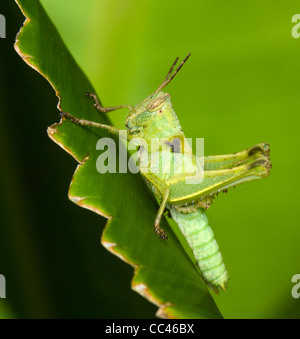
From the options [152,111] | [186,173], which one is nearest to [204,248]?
[186,173]

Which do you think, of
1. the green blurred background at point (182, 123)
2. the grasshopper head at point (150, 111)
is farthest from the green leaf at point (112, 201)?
the grasshopper head at point (150, 111)

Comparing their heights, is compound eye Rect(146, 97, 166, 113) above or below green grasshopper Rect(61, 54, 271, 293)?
above

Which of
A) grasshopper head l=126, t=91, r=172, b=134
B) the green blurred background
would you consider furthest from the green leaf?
grasshopper head l=126, t=91, r=172, b=134

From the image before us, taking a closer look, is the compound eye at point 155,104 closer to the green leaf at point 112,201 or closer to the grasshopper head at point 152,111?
the grasshopper head at point 152,111

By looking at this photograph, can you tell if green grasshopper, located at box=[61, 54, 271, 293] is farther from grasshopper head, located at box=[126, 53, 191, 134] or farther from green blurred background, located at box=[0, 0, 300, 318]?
green blurred background, located at box=[0, 0, 300, 318]

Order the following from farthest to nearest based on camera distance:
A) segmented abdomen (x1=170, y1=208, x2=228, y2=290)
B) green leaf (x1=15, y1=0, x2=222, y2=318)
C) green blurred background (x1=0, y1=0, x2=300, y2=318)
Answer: segmented abdomen (x1=170, y1=208, x2=228, y2=290)
green blurred background (x1=0, y1=0, x2=300, y2=318)
green leaf (x1=15, y1=0, x2=222, y2=318)
